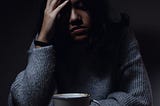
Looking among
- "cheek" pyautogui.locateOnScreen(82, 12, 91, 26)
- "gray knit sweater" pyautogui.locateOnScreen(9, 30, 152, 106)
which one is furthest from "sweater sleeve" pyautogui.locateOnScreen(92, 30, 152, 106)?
"cheek" pyautogui.locateOnScreen(82, 12, 91, 26)

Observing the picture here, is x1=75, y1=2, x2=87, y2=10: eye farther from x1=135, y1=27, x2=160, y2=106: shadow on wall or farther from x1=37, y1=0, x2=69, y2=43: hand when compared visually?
x1=135, y1=27, x2=160, y2=106: shadow on wall

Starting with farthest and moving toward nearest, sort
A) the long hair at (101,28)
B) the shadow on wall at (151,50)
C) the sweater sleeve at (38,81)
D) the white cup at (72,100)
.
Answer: the shadow on wall at (151,50), the long hair at (101,28), the sweater sleeve at (38,81), the white cup at (72,100)

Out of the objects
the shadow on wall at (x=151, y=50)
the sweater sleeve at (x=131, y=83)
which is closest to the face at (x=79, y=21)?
the sweater sleeve at (x=131, y=83)

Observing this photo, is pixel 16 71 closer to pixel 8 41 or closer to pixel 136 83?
pixel 8 41

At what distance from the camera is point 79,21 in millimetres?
1070

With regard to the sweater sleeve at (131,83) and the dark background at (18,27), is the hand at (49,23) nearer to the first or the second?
the sweater sleeve at (131,83)

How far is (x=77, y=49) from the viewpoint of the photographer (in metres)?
1.20

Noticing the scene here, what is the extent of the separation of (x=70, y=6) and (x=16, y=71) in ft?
2.25

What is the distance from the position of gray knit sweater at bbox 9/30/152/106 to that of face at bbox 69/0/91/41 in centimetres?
8

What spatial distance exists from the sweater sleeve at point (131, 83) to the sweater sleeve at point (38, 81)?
17 cm

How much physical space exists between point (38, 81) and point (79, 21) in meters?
0.22

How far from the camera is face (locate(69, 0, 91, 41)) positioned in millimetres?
1070

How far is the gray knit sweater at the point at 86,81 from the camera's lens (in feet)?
3.40

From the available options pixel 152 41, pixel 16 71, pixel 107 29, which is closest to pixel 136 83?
pixel 107 29
